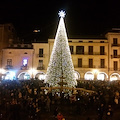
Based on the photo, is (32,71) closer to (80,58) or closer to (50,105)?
(80,58)

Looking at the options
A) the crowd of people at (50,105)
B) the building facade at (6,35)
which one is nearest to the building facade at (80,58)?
the building facade at (6,35)

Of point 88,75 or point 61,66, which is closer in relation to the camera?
point 61,66

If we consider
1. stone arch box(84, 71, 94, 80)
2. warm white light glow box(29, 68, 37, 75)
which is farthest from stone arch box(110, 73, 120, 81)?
warm white light glow box(29, 68, 37, 75)

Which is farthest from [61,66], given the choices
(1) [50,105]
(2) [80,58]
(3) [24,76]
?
(3) [24,76]

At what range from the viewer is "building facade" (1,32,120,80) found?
40.8 metres

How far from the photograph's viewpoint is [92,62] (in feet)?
137

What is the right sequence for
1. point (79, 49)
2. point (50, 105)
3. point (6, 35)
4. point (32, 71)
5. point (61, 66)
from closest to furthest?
1. point (50, 105)
2. point (61, 66)
3. point (32, 71)
4. point (79, 49)
5. point (6, 35)

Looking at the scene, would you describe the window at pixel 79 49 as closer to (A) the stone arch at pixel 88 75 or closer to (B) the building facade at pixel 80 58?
(B) the building facade at pixel 80 58

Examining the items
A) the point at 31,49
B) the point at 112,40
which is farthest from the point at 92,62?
the point at 31,49

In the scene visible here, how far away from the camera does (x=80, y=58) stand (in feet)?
137

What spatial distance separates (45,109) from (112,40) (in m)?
30.3

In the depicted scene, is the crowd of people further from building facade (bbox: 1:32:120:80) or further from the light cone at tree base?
building facade (bbox: 1:32:120:80)

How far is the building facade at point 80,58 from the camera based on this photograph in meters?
40.8

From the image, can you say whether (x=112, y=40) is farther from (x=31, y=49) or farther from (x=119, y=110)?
(x=119, y=110)
